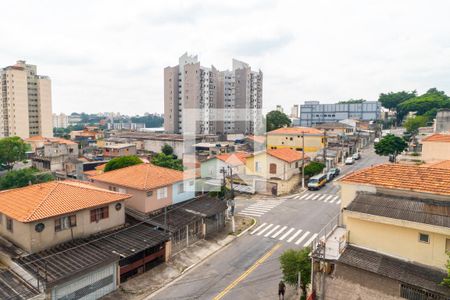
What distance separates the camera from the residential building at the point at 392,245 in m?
13.9

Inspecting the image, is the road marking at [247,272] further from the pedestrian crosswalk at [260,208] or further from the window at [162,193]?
the window at [162,193]

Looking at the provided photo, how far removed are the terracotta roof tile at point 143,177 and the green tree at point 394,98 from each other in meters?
118

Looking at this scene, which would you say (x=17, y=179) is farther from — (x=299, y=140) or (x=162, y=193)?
(x=299, y=140)

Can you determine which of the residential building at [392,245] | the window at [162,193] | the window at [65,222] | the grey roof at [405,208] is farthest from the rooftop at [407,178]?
the window at [65,222]

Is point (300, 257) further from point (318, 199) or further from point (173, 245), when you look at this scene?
point (318, 199)

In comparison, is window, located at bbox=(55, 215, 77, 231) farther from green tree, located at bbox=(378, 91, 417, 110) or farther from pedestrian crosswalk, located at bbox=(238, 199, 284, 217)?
green tree, located at bbox=(378, 91, 417, 110)

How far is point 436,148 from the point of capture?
39.1m

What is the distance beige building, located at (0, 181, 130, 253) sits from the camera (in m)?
18.5

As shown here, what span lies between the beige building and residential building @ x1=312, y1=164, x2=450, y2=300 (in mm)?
14747

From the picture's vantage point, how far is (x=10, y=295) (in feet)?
50.0

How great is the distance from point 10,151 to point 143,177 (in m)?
51.8

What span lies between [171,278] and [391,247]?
13698mm

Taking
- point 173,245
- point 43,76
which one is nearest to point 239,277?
point 173,245

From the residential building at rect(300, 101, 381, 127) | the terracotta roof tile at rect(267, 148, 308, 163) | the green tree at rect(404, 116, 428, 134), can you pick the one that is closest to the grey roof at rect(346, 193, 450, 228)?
the terracotta roof tile at rect(267, 148, 308, 163)
